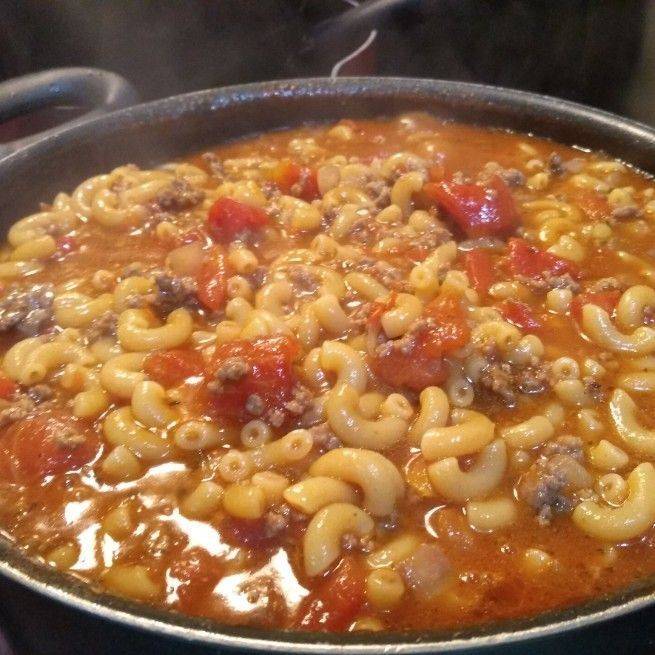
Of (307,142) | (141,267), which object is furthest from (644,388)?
(307,142)

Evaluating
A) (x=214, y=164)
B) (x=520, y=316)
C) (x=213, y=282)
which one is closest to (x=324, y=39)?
(x=214, y=164)

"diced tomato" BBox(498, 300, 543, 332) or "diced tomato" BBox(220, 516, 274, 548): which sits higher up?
"diced tomato" BBox(220, 516, 274, 548)

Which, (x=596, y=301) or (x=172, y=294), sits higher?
(x=172, y=294)

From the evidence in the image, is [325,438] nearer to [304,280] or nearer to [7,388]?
[304,280]

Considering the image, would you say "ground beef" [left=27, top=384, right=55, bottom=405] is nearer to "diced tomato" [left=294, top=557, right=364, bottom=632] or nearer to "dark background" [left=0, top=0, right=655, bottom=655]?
"diced tomato" [left=294, top=557, right=364, bottom=632]

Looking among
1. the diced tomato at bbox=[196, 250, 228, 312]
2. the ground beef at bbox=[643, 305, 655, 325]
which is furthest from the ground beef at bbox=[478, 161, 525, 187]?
the diced tomato at bbox=[196, 250, 228, 312]
